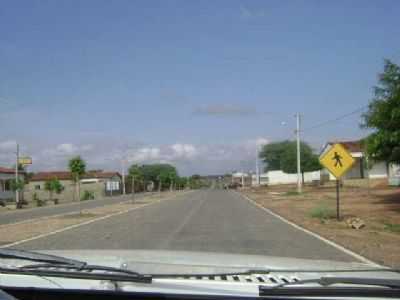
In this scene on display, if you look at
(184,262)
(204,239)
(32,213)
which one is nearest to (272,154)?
(32,213)

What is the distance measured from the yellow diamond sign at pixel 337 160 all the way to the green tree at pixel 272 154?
146712 millimetres

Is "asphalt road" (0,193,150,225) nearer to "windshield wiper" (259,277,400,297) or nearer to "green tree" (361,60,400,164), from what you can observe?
"green tree" (361,60,400,164)

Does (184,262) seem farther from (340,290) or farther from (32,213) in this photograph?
(32,213)

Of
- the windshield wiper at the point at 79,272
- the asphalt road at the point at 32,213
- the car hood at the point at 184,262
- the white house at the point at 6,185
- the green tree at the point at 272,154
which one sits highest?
the green tree at the point at 272,154

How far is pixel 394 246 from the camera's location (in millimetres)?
16094

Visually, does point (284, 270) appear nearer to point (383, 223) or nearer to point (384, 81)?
point (383, 223)

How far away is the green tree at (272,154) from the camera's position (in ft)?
571

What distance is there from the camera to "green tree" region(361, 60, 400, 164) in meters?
32.0

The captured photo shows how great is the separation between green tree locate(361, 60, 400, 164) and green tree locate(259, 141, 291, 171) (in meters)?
138

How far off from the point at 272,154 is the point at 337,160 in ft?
498

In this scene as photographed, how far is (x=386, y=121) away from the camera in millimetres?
32844

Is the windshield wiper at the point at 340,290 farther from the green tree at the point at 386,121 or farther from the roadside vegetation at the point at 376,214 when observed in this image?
the green tree at the point at 386,121

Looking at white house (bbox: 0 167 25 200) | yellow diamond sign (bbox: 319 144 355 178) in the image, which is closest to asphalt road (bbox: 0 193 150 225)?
yellow diamond sign (bbox: 319 144 355 178)

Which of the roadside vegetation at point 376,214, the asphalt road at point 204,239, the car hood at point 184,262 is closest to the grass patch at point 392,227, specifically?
the roadside vegetation at point 376,214
